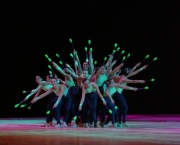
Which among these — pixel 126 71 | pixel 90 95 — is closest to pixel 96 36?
pixel 126 71

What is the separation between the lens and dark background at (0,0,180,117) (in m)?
14.9

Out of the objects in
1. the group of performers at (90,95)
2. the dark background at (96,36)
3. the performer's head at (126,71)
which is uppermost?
the dark background at (96,36)

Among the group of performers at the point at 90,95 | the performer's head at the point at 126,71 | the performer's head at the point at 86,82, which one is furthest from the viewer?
the performer's head at the point at 126,71

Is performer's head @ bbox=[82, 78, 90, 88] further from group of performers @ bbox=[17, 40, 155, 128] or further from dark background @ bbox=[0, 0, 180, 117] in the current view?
dark background @ bbox=[0, 0, 180, 117]

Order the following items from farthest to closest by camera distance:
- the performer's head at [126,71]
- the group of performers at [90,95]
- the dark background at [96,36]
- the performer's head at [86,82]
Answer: the dark background at [96,36] → the performer's head at [126,71] → the group of performers at [90,95] → the performer's head at [86,82]

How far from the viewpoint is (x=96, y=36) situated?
597 inches

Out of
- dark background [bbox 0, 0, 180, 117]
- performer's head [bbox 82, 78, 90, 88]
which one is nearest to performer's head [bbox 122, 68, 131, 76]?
performer's head [bbox 82, 78, 90, 88]

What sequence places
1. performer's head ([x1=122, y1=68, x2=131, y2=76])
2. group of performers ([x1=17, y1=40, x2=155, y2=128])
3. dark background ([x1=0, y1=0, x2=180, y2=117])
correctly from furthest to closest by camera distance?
dark background ([x1=0, y1=0, x2=180, y2=117])
performer's head ([x1=122, y1=68, x2=131, y2=76])
group of performers ([x1=17, y1=40, x2=155, y2=128])

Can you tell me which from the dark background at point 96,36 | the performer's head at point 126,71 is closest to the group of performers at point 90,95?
the performer's head at point 126,71

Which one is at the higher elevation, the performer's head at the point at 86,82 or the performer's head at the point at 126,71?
the performer's head at the point at 126,71

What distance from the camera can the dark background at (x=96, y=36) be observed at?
14867mm

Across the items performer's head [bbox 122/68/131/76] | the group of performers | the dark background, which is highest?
the dark background

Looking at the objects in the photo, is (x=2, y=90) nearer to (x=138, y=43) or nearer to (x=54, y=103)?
(x=138, y=43)

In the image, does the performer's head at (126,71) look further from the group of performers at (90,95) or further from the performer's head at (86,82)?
the performer's head at (86,82)
